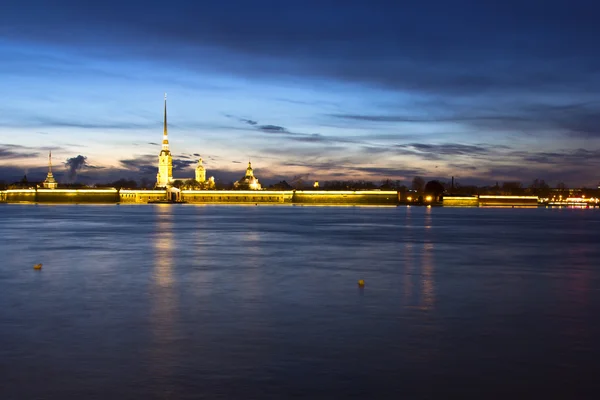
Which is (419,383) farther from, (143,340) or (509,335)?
(143,340)

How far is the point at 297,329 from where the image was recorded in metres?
15.1

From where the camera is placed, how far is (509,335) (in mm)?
14695

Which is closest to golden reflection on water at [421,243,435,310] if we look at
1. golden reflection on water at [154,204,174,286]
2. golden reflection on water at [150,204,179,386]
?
golden reflection on water at [150,204,179,386]

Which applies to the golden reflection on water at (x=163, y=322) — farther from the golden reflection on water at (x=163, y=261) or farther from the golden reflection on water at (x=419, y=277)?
the golden reflection on water at (x=419, y=277)

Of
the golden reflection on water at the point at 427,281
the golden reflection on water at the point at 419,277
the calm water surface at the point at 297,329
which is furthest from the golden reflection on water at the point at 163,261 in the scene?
the golden reflection on water at the point at 427,281

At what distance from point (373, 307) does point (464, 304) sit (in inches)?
103

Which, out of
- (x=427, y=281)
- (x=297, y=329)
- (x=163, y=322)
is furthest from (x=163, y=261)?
(x=297, y=329)

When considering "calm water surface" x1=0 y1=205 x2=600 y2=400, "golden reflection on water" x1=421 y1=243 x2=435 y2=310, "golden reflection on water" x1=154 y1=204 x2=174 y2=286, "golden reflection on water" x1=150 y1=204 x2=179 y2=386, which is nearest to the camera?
"calm water surface" x1=0 y1=205 x2=600 y2=400

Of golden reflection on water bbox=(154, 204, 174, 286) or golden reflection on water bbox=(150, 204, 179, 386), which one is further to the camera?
golden reflection on water bbox=(154, 204, 174, 286)

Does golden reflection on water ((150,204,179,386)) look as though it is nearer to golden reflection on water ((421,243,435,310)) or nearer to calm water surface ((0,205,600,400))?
calm water surface ((0,205,600,400))

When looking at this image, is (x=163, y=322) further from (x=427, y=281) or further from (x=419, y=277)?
(x=419, y=277)

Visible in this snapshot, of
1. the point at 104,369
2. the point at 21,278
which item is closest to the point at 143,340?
the point at 104,369

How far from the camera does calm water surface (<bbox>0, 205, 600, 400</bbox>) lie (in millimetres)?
10938

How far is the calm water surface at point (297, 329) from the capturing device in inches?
431
